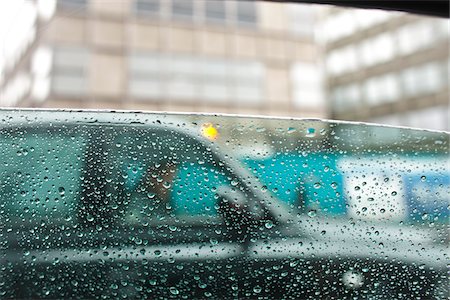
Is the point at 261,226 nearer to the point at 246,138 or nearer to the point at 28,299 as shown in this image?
the point at 246,138

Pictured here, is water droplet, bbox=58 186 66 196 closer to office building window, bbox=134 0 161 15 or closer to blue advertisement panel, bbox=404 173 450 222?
blue advertisement panel, bbox=404 173 450 222

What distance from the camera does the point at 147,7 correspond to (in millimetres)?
23078

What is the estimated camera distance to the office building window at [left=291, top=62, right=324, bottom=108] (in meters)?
25.3

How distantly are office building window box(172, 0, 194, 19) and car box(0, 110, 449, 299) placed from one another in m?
23.2

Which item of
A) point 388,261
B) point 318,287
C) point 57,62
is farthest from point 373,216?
point 57,62

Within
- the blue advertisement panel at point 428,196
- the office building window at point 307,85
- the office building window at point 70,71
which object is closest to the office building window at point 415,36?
the office building window at point 307,85

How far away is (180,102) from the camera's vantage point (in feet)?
75.0

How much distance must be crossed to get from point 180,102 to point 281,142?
21.7 m

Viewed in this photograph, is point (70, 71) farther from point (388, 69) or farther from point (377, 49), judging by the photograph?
point (388, 69)

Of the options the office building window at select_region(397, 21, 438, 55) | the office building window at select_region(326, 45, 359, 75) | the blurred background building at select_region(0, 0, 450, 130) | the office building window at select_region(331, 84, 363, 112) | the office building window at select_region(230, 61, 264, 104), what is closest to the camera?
the blurred background building at select_region(0, 0, 450, 130)

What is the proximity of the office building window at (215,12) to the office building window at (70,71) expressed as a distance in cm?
595

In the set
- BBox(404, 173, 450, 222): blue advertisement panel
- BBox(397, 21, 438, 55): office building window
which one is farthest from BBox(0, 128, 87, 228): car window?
BBox(397, 21, 438, 55): office building window

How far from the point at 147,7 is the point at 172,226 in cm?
2300

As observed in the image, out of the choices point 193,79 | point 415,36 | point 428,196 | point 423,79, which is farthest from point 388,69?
point 428,196
